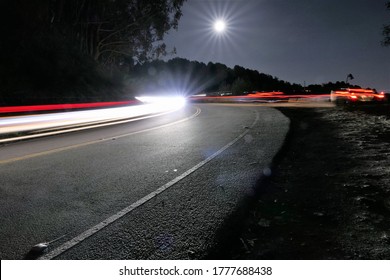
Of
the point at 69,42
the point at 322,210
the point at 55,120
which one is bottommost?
the point at 55,120

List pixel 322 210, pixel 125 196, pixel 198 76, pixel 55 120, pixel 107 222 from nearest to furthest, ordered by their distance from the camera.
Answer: pixel 107 222 → pixel 322 210 → pixel 125 196 → pixel 55 120 → pixel 198 76

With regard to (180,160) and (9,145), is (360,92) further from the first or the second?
(9,145)

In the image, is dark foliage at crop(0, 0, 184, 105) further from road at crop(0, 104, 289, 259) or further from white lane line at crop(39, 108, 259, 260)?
white lane line at crop(39, 108, 259, 260)

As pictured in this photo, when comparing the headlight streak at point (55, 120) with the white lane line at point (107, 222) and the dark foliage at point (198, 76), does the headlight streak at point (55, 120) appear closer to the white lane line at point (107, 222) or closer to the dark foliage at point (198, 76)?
the white lane line at point (107, 222)

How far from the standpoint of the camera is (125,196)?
15.1 feet

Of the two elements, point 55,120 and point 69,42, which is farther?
point 69,42

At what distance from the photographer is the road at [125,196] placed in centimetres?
321

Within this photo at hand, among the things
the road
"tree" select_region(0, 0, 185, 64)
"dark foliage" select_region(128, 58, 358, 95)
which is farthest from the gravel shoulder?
"dark foliage" select_region(128, 58, 358, 95)

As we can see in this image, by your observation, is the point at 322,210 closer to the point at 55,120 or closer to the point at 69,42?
the point at 55,120

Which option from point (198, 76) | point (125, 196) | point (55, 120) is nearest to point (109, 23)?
point (55, 120)

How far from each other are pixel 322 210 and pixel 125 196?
254cm

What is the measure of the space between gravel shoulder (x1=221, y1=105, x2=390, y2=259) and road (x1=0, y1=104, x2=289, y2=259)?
13.4 inches

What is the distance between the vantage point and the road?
3.21 m
